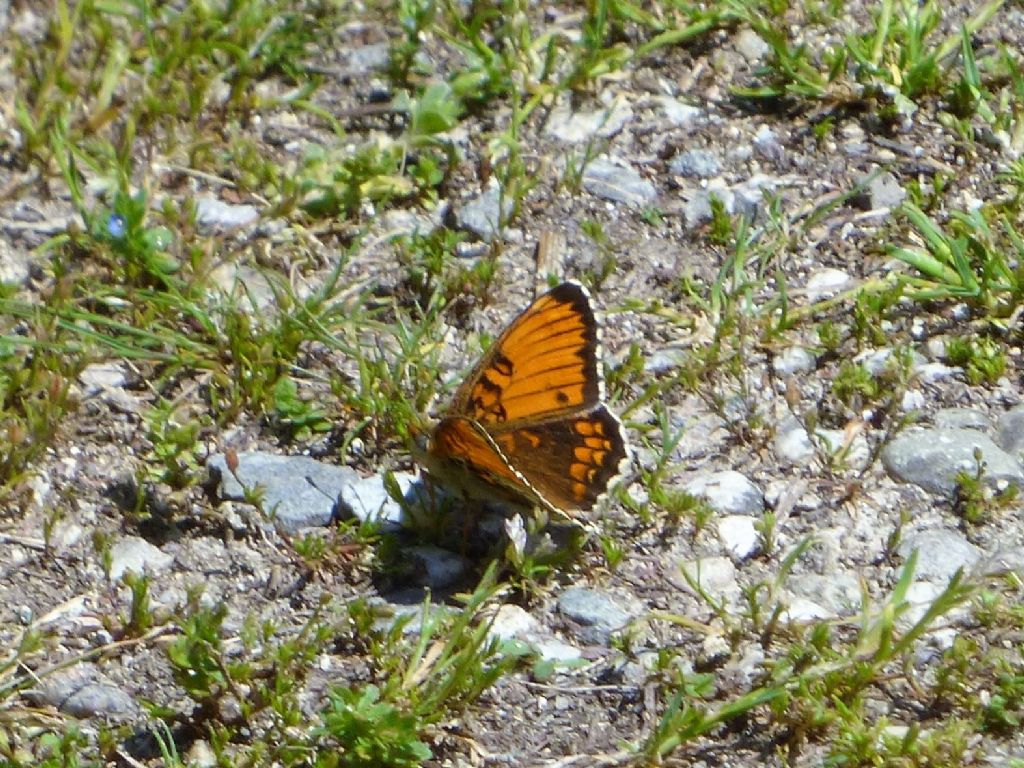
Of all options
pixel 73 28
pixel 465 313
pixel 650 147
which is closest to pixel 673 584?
pixel 465 313

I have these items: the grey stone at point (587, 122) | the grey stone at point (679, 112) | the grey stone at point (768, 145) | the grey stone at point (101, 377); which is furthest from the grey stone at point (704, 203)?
the grey stone at point (101, 377)

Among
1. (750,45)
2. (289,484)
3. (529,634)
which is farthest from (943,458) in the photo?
(750,45)

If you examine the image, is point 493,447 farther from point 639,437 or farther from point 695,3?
point 695,3

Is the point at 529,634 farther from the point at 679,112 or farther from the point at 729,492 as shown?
the point at 679,112

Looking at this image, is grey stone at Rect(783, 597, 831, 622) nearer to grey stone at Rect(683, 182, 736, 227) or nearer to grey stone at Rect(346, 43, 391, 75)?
grey stone at Rect(683, 182, 736, 227)

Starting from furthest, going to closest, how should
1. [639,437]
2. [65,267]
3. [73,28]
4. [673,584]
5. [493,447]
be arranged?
[73,28], [65,267], [639,437], [673,584], [493,447]

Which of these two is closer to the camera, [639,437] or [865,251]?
[639,437]

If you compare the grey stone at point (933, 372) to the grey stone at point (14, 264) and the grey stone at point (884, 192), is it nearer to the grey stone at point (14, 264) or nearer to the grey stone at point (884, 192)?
the grey stone at point (884, 192)
